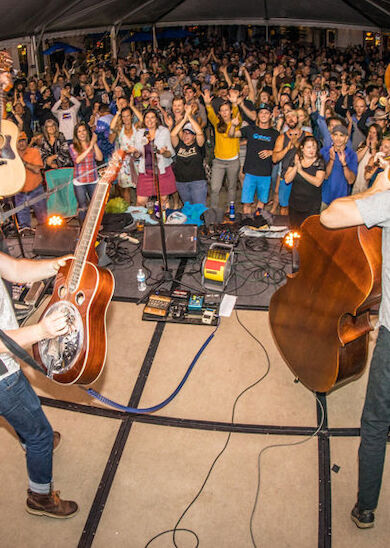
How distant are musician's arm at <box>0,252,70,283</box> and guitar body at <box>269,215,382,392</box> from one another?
1.65 meters

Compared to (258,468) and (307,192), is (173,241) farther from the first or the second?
(258,468)

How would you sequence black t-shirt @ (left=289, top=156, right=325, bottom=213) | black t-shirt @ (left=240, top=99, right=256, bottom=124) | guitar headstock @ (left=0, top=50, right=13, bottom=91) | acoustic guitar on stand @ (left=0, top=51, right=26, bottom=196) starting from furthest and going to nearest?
black t-shirt @ (left=240, top=99, right=256, bottom=124) → black t-shirt @ (left=289, top=156, right=325, bottom=213) → acoustic guitar on stand @ (left=0, top=51, right=26, bottom=196) → guitar headstock @ (left=0, top=50, right=13, bottom=91)

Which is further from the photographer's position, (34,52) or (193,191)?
(34,52)

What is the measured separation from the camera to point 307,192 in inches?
211

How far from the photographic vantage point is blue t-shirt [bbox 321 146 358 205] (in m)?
5.51

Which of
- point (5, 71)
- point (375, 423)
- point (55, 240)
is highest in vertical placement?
point (5, 71)

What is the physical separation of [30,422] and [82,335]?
0.56 m

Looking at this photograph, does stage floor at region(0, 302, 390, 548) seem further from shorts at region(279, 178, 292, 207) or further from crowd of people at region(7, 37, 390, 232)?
shorts at region(279, 178, 292, 207)

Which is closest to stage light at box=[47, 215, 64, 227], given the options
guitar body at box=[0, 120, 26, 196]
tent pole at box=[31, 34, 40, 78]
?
guitar body at box=[0, 120, 26, 196]

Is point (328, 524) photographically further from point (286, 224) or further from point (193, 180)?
point (193, 180)

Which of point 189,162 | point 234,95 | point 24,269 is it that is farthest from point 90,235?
point 234,95

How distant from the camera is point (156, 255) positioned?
17.8 ft

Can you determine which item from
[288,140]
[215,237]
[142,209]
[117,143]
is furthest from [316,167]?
[117,143]

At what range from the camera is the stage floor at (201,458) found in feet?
8.80
